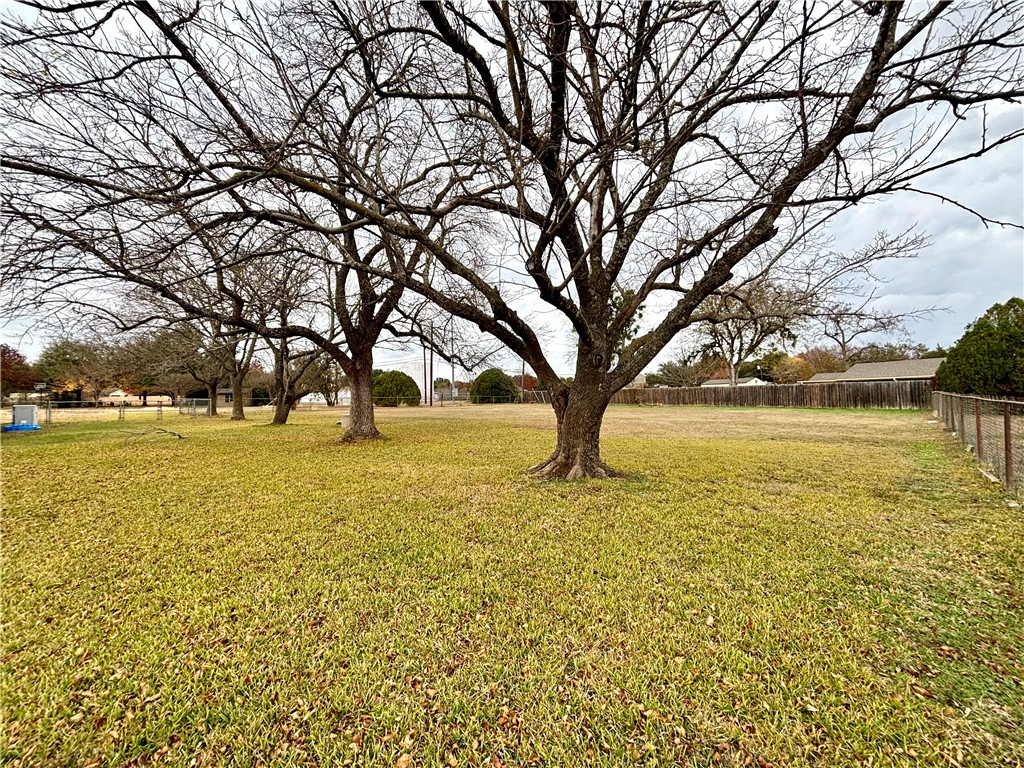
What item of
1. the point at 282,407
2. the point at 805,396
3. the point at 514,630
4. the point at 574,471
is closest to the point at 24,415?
the point at 282,407

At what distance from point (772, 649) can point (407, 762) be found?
5.81 ft

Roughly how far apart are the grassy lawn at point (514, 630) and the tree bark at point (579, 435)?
979 mm

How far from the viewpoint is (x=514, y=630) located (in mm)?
2178

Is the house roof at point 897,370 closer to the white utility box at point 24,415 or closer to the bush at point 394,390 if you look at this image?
the bush at point 394,390

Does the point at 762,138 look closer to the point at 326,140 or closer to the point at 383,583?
the point at 326,140

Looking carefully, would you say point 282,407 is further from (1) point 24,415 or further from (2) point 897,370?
(2) point 897,370

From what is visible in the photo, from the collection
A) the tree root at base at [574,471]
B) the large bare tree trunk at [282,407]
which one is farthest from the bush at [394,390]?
the tree root at base at [574,471]

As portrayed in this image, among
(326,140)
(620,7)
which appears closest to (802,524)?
(620,7)

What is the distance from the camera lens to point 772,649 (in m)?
2.00

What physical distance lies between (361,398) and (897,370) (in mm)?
34692

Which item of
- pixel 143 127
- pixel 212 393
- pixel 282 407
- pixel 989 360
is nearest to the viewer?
pixel 143 127

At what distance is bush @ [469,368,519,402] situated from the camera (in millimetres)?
35562

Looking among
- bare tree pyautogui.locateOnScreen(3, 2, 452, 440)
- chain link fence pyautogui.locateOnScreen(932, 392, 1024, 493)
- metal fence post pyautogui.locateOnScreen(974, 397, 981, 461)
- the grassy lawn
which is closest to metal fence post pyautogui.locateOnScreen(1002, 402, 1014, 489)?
chain link fence pyautogui.locateOnScreen(932, 392, 1024, 493)

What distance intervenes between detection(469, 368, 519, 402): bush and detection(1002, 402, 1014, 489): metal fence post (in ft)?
99.0
